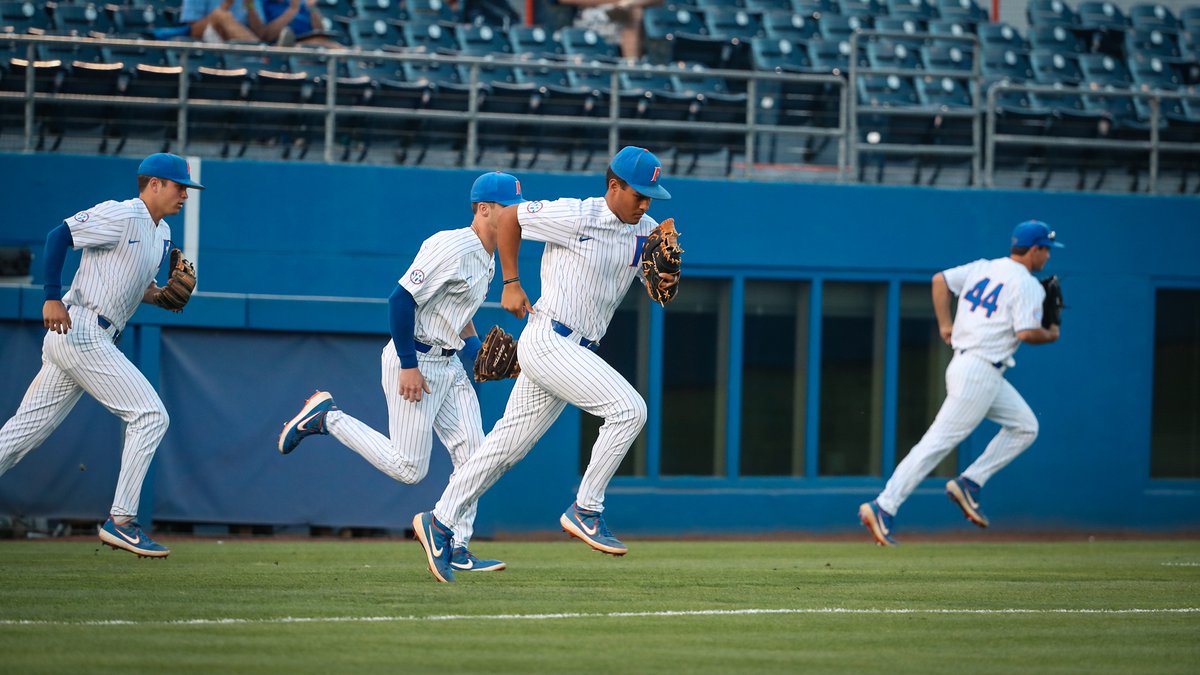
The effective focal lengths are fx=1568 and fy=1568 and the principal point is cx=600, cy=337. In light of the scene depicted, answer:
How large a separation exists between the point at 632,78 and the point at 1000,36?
4878mm

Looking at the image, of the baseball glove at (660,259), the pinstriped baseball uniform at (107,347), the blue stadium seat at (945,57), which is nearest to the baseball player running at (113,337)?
the pinstriped baseball uniform at (107,347)

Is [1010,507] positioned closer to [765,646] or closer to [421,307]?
[421,307]

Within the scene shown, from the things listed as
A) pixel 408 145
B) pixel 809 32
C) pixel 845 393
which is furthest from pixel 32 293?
pixel 809 32

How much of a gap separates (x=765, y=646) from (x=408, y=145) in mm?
8693

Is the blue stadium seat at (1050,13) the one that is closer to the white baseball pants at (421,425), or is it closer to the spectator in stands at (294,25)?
the spectator in stands at (294,25)

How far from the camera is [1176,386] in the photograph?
15.2 metres

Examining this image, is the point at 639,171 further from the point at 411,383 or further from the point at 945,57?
the point at 945,57

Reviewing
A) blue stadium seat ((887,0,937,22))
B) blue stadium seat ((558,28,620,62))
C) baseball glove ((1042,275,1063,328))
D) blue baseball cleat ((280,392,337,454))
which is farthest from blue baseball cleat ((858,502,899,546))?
blue stadium seat ((887,0,937,22))

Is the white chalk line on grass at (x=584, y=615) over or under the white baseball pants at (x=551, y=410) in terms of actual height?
under

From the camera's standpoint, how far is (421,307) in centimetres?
780

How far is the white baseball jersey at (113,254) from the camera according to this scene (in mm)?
8188

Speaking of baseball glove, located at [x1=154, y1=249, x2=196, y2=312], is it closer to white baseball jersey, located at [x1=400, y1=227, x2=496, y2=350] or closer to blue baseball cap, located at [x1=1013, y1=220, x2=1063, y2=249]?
white baseball jersey, located at [x1=400, y1=227, x2=496, y2=350]

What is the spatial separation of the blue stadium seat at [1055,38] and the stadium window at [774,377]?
5350 mm

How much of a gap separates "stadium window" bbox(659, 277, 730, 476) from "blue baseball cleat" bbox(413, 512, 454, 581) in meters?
6.63
